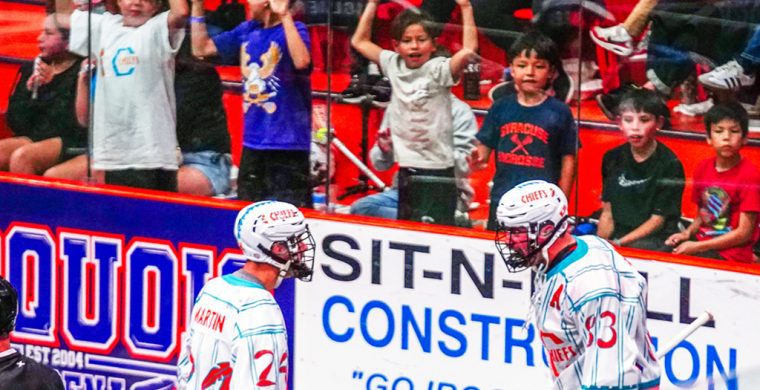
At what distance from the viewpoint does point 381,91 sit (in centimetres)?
756

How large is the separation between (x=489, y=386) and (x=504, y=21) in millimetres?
1619

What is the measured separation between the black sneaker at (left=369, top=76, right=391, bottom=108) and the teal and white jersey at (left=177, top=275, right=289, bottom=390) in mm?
1897

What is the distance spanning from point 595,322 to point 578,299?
10 cm

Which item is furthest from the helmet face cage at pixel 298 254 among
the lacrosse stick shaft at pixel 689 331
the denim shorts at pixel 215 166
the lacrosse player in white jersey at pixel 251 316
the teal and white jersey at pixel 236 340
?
the denim shorts at pixel 215 166

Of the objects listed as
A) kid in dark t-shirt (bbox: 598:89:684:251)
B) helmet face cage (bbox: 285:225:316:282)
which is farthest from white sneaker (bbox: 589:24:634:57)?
helmet face cage (bbox: 285:225:316:282)

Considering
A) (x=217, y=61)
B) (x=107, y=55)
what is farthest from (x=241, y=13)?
(x=107, y=55)

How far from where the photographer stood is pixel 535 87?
7.17 m

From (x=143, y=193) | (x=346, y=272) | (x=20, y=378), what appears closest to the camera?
(x=20, y=378)

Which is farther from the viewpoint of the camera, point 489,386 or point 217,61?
point 217,61

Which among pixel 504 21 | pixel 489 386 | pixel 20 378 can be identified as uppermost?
pixel 504 21

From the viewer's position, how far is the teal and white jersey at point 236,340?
565 cm

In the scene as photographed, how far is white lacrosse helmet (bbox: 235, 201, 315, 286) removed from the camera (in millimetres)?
5926

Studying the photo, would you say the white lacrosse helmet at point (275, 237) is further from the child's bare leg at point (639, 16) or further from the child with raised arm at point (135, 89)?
the child with raised arm at point (135, 89)

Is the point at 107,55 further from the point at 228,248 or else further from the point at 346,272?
the point at 346,272
